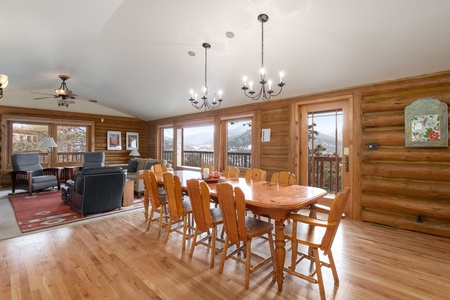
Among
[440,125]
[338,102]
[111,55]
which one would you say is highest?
[111,55]

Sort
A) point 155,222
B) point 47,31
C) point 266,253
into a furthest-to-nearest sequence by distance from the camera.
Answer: point 155,222 → point 47,31 → point 266,253

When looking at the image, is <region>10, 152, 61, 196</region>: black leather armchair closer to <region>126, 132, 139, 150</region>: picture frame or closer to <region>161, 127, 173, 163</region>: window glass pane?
<region>126, 132, 139, 150</region>: picture frame

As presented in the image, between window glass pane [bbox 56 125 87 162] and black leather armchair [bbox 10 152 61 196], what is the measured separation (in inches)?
52.3

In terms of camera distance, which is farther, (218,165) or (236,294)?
(218,165)

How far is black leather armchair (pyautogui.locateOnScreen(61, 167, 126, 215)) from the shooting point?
371 centimetres

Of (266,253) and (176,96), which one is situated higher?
(176,96)

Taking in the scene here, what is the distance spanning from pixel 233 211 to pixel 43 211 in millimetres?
4126

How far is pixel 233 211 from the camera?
1953mm

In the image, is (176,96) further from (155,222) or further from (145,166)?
(155,222)

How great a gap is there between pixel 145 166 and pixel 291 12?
5207 millimetres

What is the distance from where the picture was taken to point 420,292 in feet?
6.12

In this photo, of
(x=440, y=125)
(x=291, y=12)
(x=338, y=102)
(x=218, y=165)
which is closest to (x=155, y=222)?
(x=218, y=165)

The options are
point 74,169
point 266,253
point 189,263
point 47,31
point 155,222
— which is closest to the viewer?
point 189,263

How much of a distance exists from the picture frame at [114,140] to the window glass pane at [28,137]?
1.83 m
